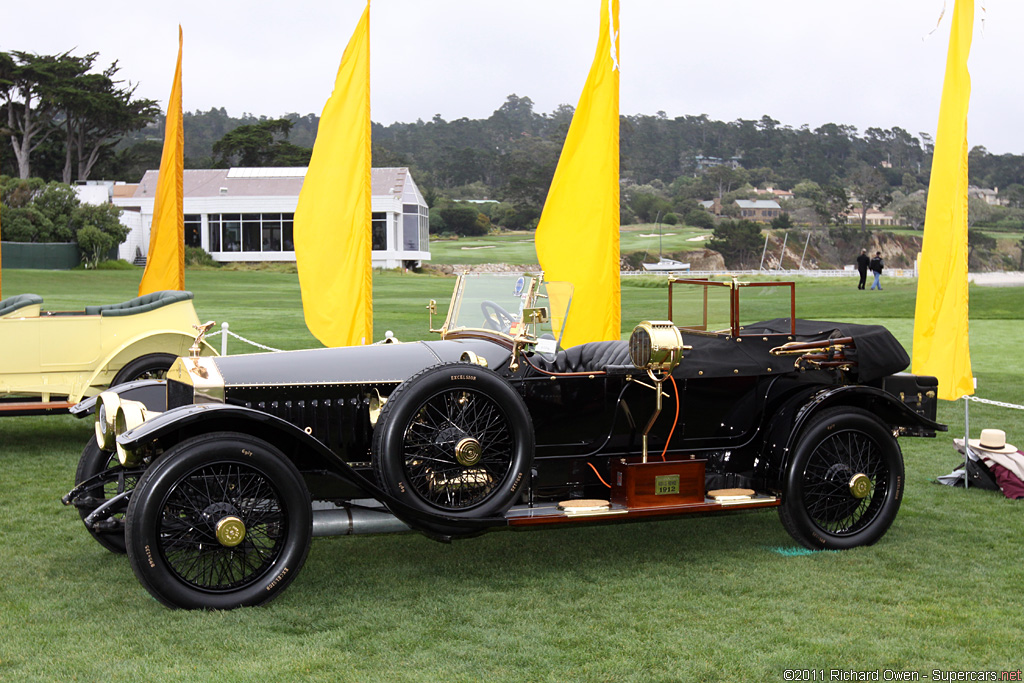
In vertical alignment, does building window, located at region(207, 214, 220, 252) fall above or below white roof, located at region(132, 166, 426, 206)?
below

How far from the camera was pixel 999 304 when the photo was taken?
25484 mm

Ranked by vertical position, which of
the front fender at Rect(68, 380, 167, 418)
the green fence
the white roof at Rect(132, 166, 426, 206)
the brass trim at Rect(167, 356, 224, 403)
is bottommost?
the front fender at Rect(68, 380, 167, 418)

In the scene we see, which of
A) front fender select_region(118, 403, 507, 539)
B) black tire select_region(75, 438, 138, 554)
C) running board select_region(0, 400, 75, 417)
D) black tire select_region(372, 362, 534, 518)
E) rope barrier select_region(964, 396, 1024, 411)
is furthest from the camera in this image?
rope barrier select_region(964, 396, 1024, 411)

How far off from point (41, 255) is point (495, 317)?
3999 centimetres

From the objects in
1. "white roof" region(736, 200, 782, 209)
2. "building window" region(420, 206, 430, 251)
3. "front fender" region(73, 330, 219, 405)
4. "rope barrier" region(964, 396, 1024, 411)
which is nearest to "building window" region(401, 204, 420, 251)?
"building window" region(420, 206, 430, 251)

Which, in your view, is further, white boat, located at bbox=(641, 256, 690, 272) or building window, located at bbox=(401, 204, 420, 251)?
white boat, located at bbox=(641, 256, 690, 272)

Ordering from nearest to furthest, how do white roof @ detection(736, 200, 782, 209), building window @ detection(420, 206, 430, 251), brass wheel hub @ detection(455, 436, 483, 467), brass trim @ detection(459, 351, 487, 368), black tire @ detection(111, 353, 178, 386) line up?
brass wheel hub @ detection(455, 436, 483, 467) → brass trim @ detection(459, 351, 487, 368) → black tire @ detection(111, 353, 178, 386) → building window @ detection(420, 206, 430, 251) → white roof @ detection(736, 200, 782, 209)

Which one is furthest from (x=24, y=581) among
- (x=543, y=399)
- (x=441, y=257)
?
(x=441, y=257)

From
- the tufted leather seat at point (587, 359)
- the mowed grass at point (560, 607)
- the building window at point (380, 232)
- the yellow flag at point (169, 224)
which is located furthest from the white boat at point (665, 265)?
the tufted leather seat at point (587, 359)

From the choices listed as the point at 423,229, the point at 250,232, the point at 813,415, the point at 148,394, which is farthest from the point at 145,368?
→ the point at 423,229

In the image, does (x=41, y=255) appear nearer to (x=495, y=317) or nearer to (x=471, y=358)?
(x=495, y=317)

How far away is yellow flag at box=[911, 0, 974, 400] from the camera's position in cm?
857

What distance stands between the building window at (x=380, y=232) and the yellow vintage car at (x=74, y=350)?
3927cm

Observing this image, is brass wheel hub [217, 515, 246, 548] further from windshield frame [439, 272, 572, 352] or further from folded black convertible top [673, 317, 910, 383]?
folded black convertible top [673, 317, 910, 383]
